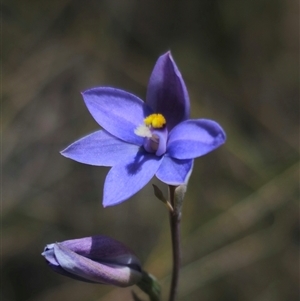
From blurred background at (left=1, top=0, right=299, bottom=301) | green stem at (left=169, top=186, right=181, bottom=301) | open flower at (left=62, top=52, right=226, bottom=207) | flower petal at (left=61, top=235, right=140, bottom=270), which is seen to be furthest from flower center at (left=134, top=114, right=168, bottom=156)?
blurred background at (left=1, top=0, right=299, bottom=301)

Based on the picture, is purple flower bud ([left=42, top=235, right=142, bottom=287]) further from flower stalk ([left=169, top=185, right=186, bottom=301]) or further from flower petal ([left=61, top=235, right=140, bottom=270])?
flower stalk ([left=169, top=185, right=186, bottom=301])

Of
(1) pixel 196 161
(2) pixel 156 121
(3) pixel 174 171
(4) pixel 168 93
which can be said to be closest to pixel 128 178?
(3) pixel 174 171

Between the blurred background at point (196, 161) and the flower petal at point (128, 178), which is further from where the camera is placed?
the blurred background at point (196, 161)

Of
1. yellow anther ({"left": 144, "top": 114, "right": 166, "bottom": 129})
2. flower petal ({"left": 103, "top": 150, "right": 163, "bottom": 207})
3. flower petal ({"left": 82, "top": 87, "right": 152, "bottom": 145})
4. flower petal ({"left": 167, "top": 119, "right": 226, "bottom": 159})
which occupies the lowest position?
flower petal ({"left": 103, "top": 150, "right": 163, "bottom": 207})

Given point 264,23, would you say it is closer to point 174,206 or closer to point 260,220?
point 260,220

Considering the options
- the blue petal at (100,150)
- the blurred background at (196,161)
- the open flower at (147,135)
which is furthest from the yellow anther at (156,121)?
the blurred background at (196,161)

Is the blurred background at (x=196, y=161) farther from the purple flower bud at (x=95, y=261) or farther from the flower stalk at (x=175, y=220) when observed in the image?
the purple flower bud at (x=95, y=261)
